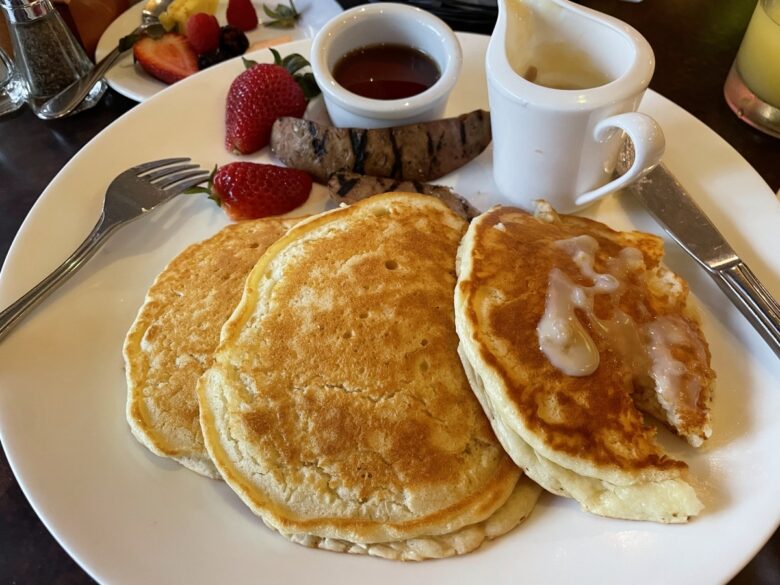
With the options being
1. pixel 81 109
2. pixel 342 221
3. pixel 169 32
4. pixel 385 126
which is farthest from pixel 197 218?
pixel 169 32

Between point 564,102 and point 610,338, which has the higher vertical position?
point 564,102

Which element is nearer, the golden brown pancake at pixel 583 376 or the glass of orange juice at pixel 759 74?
the golden brown pancake at pixel 583 376

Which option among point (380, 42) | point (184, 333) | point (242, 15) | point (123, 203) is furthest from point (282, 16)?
point (184, 333)

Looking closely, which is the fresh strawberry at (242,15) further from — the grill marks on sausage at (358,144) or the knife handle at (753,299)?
the knife handle at (753,299)

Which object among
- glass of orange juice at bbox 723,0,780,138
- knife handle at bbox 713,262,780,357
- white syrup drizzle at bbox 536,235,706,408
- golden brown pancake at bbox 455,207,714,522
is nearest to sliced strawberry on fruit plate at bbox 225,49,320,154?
golden brown pancake at bbox 455,207,714,522

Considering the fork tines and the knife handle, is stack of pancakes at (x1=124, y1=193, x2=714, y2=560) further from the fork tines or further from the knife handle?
the fork tines

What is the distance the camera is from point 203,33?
2.72 metres

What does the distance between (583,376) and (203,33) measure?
2203mm

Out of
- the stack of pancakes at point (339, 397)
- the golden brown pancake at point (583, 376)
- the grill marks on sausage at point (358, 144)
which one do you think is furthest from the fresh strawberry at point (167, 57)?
the golden brown pancake at point (583, 376)

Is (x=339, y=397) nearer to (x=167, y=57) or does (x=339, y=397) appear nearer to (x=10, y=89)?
(x=167, y=57)

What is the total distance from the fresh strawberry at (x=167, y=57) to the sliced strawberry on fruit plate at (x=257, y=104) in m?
0.52

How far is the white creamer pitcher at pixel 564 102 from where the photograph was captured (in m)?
1.66

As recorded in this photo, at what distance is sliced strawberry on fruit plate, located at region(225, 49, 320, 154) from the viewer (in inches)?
84.8

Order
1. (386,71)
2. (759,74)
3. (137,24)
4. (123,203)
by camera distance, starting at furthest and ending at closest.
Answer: (137,24) → (759,74) → (386,71) → (123,203)
